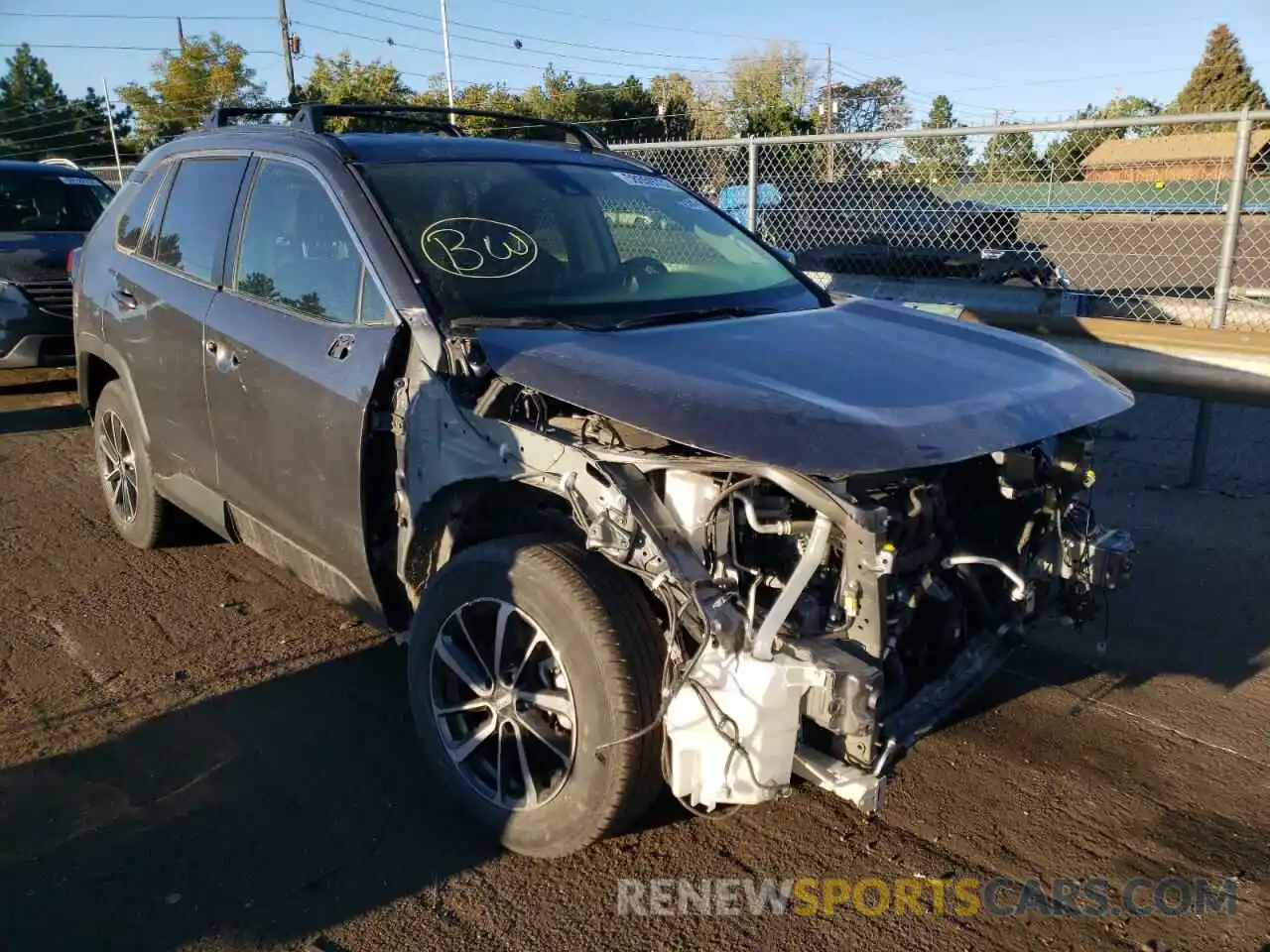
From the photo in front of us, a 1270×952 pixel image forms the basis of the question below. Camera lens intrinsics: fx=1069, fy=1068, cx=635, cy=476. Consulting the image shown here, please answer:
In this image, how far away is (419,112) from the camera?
4406mm

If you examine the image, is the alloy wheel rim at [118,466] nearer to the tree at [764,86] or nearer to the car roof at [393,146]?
the car roof at [393,146]

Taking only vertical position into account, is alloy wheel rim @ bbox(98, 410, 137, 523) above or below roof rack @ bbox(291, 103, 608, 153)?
below

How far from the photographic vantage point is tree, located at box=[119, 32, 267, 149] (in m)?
41.8

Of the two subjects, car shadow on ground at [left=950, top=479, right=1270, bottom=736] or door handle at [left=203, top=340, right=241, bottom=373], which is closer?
door handle at [left=203, top=340, right=241, bottom=373]

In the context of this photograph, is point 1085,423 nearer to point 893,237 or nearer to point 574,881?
point 574,881

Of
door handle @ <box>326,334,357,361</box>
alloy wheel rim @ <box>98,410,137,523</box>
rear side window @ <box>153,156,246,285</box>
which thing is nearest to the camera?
door handle @ <box>326,334,357,361</box>

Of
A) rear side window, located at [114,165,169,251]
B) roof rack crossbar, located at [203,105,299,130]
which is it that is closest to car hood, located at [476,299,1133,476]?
roof rack crossbar, located at [203,105,299,130]

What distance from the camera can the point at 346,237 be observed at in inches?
142

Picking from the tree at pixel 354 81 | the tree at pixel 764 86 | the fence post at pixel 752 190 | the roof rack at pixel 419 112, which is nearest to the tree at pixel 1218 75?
the tree at pixel 764 86

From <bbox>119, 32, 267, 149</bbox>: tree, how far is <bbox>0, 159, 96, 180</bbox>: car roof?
112 feet

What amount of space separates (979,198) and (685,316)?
20.9ft

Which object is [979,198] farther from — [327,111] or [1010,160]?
[327,111]

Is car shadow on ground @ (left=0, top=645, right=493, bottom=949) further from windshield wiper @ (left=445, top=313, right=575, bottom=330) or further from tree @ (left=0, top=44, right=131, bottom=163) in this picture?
tree @ (left=0, top=44, right=131, bottom=163)

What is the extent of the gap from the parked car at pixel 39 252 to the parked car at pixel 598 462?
544 cm
